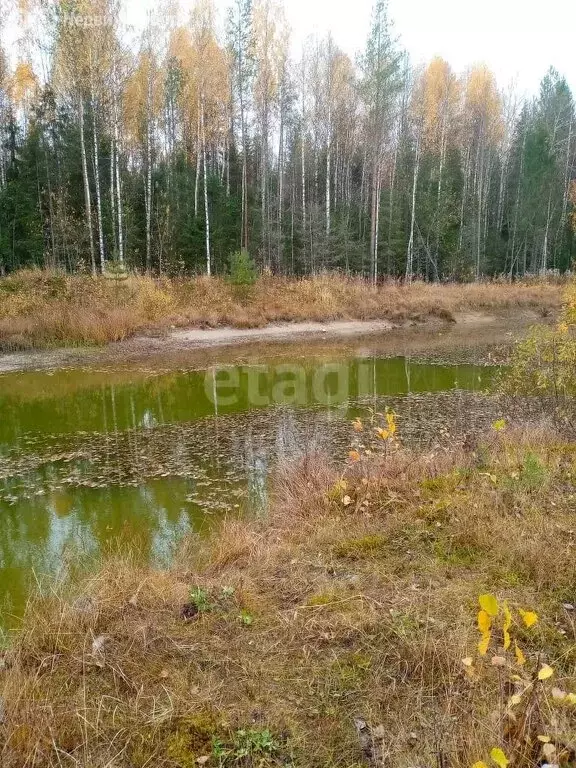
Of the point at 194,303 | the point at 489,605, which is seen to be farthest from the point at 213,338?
the point at 489,605

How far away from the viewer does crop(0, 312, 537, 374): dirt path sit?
15.3 meters

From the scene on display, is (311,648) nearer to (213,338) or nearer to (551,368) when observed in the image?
(551,368)

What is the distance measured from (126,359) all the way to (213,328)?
4.30 m

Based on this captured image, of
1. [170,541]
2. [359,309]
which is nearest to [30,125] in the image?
[359,309]

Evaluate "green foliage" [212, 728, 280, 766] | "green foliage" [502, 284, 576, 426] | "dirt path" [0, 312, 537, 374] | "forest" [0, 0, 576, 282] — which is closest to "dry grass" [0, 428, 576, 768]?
"green foliage" [212, 728, 280, 766]

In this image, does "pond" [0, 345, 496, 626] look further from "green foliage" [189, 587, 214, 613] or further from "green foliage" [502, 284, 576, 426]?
"green foliage" [189, 587, 214, 613]

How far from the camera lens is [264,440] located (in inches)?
325

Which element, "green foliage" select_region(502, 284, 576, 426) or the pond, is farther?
"green foliage" select_region(502, 284, 576, 426)

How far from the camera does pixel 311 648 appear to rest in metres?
2.76

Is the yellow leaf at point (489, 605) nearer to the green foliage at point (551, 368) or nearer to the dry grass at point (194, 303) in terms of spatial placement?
the green foliage at point (551, 368)

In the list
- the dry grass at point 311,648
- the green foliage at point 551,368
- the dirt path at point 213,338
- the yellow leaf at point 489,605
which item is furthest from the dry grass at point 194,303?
the yellow leaf at point 489,605

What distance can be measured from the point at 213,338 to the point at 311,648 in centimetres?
1640

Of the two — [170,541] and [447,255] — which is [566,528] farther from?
[447,255]

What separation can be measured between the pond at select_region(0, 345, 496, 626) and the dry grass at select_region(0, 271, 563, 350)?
9.99 feet
